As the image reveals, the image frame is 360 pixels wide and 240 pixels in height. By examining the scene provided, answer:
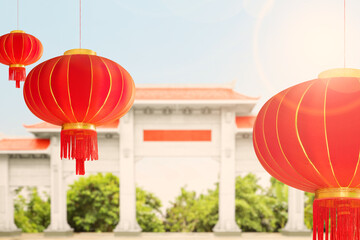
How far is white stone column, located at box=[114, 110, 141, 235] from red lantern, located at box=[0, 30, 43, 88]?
507 cm

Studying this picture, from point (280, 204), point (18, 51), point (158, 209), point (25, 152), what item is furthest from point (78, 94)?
point (280, 204)

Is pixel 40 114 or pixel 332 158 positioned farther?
pixel 40 114

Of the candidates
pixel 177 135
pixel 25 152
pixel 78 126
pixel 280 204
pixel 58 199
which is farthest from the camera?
pixel 280 204

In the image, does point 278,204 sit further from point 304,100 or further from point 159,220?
point 304,100

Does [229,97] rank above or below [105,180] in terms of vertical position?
above

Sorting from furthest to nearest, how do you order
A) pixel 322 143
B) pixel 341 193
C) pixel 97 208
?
pixel 97 208 → pixel 341 193 → pixel 322 143

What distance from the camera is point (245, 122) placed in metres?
9.44

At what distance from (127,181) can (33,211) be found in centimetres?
448

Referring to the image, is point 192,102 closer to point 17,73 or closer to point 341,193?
point 17,73

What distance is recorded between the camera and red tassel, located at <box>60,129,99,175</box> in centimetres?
263

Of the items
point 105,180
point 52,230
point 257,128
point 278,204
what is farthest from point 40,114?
point 278,204

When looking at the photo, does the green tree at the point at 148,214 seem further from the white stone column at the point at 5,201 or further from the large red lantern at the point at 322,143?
the large red lantern at the point at 322,143

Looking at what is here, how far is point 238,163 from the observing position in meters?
9.33

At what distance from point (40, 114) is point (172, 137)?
6.67m
